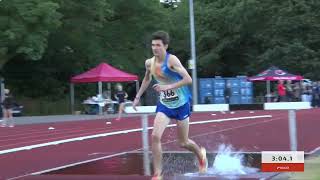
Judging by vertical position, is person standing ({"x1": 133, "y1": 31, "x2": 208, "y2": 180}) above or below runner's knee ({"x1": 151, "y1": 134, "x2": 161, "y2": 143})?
above

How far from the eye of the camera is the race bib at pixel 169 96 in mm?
8820

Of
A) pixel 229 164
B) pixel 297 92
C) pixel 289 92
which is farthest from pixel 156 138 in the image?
pixel 297 92

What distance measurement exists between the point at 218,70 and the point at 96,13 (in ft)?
77.6

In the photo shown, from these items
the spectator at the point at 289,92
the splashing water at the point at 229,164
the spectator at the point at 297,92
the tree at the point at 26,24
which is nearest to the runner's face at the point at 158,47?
the splashing water at the point at 229,164

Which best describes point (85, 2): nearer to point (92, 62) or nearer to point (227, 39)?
point (92, 62)

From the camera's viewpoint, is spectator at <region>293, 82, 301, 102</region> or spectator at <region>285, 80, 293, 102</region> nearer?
spectator at <region>285, 80, 293, 102</region>

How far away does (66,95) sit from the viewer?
150 ft

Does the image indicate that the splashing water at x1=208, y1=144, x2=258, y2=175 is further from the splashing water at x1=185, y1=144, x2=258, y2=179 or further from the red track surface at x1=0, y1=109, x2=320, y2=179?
the red track surface at x1=0, y1=109, x2=320, y2=179

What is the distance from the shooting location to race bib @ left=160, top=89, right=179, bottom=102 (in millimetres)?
8820

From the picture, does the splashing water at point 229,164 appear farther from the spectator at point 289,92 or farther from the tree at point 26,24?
the spectator at point 289,92

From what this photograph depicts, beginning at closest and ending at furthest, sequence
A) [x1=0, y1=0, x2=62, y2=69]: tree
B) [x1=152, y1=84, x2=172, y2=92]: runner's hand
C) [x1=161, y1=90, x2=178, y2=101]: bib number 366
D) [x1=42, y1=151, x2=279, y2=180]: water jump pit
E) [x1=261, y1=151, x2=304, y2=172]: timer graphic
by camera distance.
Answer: [x1=152, y1=84, x2=172, y2=92]: runner's hand → [x1=261, y1=151, x2=304, y2=172]: timer graphic → [x1=161, y1=90, x2=178, y2=101]: bib number 366 → [x1=42, y1=151, x2=279, y2=180]: water jump pit → [x1=0, y1=0, x2=62, y2=69]: tree

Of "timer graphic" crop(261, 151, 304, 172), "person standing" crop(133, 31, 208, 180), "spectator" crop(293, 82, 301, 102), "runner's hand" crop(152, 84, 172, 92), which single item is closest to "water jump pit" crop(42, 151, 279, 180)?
"timer graphic" crop(261, 151, 304, 172)

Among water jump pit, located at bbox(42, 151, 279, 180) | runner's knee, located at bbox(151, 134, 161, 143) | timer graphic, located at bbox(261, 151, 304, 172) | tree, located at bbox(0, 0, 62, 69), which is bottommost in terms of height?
water jump pit, located at bbox(42, 151, 279, 180)

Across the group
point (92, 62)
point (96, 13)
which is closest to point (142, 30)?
point (92, 62)
